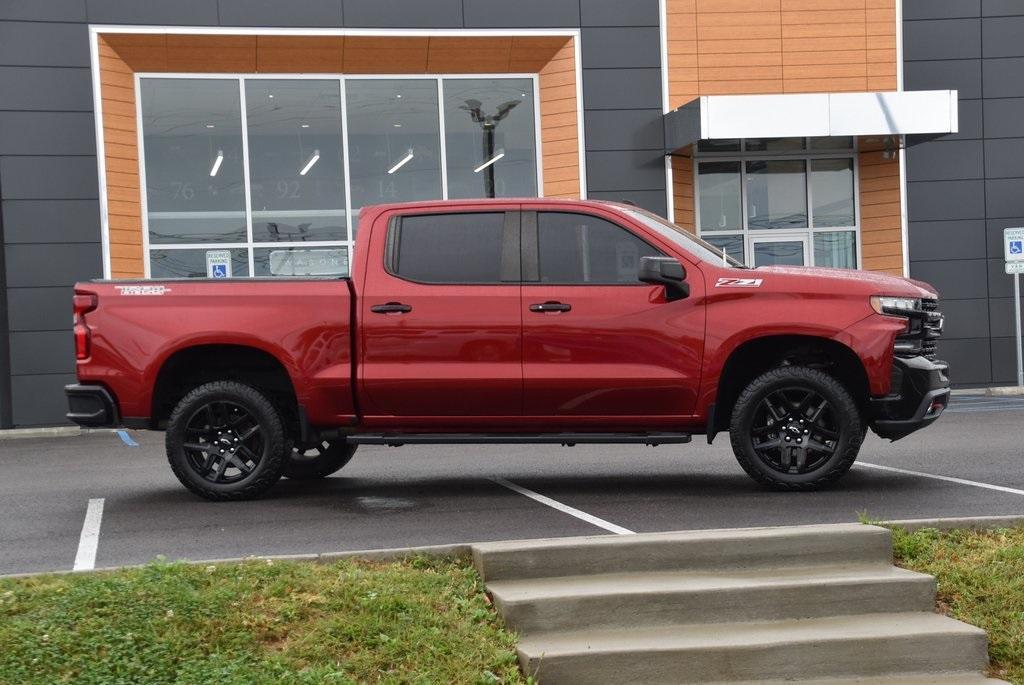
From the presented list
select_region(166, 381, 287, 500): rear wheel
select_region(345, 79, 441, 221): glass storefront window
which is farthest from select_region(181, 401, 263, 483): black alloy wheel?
select_region(345, 79, 441, 221): glass storefront window

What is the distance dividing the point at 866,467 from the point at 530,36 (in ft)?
37.7

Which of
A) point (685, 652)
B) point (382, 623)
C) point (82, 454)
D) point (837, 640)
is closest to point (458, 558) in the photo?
point (382, 623)

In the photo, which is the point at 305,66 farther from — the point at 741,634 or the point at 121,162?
the point at 741,634

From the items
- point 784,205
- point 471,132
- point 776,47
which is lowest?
point 784,205

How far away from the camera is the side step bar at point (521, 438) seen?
8695mm

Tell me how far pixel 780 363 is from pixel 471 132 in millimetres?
12380

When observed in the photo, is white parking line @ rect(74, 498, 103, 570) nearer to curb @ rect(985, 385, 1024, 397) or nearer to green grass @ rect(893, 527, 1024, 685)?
green grass @ rect(893, 527, 1024, 685)

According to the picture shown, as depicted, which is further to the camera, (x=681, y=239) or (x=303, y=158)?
(x=303, y=158)

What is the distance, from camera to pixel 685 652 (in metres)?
5.62

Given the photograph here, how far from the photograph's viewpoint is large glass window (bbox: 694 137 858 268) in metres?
21.4

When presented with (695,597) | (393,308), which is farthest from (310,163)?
(695,597)

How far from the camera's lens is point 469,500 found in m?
8.90

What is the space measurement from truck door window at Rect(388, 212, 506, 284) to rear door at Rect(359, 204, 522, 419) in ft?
0.03

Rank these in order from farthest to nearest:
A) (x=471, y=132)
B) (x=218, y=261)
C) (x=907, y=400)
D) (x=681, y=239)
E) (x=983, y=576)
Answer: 1. (x=471, y=132)
2. (x=218, y=261)
3. (x=681, y=239)
4. (x=907, y=400)
5. (x=983, y=576)
